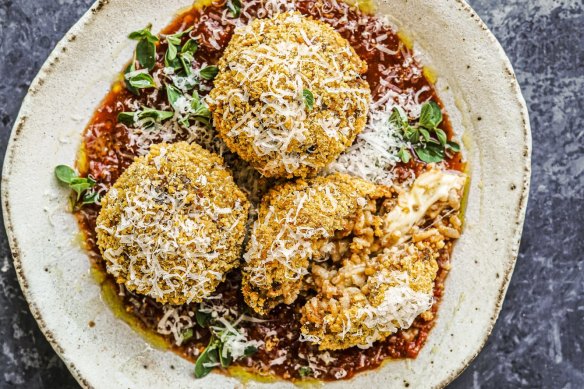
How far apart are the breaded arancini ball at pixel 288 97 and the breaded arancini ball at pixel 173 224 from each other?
0.20m

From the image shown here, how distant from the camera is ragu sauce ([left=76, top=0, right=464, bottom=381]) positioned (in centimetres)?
327

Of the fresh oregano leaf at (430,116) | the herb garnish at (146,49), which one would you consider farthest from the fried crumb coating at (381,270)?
the herb garnish at (146,49)

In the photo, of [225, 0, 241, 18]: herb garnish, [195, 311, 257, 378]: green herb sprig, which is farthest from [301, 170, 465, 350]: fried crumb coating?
[225, 0, 241, 18]: herb garnish

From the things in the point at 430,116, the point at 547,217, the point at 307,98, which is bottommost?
the point at 547,217

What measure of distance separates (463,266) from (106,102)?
6.36 feet

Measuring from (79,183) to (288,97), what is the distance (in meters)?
1.12

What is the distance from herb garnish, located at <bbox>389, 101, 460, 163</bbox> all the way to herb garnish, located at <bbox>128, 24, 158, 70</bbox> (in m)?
1.19

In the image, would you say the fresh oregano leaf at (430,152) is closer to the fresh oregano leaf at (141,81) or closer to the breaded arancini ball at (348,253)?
the breaded arancini ball at (348,253)

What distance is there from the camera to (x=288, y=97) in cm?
284

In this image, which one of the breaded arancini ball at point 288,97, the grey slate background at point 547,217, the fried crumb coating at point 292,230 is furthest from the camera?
the grey slate background at point 547,217

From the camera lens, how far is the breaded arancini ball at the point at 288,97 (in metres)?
2.86

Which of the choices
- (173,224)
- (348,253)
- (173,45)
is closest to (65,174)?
(173,224)

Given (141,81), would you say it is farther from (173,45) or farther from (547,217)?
(547,217)

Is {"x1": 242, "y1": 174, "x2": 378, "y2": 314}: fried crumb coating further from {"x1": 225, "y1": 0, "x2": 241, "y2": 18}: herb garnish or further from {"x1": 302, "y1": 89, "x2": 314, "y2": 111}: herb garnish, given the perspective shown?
{"x1": 225, "y1": 0, "x2": 241, "y2": 18}: herb garnish
